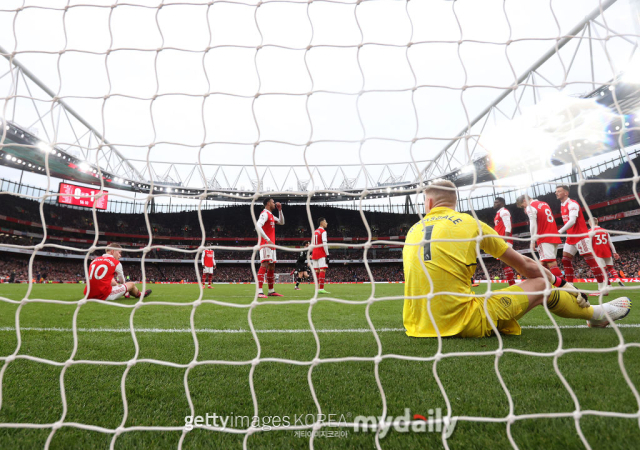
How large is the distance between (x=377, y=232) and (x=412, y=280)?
31979mm

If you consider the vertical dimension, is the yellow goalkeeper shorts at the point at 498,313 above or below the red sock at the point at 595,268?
below

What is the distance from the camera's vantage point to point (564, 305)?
236 centimetres

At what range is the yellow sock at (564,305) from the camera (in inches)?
91.3

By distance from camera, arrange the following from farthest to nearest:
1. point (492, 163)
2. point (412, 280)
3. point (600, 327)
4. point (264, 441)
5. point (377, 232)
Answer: point (377, 232), point (492, 163), point (600, 327), point (412, 280), point (264, 441)

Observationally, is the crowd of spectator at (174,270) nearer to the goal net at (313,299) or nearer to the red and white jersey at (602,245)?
the red and white jersey at (602,245)

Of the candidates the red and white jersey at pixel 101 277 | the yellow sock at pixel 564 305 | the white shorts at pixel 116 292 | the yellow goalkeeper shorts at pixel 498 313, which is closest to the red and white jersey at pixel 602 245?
the yellow sock at pixel 564 305

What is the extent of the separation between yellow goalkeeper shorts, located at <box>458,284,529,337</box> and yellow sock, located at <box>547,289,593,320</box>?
0.60ft

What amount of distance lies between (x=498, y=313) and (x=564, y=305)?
0.46 metres

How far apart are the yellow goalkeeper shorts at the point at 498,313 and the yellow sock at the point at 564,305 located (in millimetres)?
183

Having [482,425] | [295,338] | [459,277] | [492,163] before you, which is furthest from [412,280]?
[492,163]

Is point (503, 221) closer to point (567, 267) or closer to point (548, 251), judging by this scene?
point (548, 251)

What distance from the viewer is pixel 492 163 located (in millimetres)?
20609

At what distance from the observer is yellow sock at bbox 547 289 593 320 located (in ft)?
7.61

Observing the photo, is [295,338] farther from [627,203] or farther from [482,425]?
[627,203]
